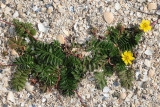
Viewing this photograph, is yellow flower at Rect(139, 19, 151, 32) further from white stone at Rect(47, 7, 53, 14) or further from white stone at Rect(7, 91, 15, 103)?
white stone at Rect(7, 91, 15, 103)

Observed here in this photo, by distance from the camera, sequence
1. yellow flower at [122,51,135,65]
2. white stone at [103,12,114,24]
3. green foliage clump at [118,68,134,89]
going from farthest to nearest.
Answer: white stone at [103,12,114,24] < green foliage clump at [118,68,134,89] < yellow flower at [122,51,135,65]

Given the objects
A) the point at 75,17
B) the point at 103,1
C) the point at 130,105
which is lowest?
the point at 130,105

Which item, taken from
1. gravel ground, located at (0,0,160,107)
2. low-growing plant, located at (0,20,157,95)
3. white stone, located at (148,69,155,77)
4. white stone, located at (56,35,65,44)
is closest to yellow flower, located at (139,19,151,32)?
low-growing plant, located at (0,20,157,95)

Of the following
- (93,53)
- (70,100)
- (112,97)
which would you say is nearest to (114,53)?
(93,53)

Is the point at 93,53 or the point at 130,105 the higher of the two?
the point at 93,53

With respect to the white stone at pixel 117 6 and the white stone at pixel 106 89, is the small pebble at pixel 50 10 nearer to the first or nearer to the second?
the white stone at pixel 117 6

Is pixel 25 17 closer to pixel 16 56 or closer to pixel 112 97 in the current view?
pixel 16 56
